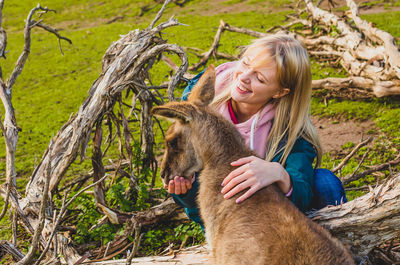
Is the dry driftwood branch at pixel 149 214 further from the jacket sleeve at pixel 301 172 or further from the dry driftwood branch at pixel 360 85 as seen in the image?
the dry driftwood branch at pixel 360 85

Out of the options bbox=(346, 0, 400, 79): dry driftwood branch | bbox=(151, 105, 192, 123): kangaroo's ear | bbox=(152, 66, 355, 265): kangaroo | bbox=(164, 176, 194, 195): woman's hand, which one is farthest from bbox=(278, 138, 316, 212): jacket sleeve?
bbox=(346, 0, 400, 79): dry driftwood branch

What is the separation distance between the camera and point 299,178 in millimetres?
3033

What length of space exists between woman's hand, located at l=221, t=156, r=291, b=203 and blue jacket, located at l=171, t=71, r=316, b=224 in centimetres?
14

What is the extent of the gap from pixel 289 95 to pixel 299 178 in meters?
0.83

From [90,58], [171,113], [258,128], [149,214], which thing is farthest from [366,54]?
[90,58]

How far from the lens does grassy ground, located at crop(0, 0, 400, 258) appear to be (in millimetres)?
6664

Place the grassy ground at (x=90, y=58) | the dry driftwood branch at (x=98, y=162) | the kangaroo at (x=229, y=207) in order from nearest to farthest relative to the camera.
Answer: the kangaroo at (x=229, y=207), the dry driftwood branch at (x=98, y=162), the grassy ground at (x=90, y=58)

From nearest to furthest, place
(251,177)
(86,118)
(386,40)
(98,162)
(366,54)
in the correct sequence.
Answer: (251,177) < (86,118) < (98,162) < (386,40) < (366,54)

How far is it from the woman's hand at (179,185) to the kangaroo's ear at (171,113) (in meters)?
0.52

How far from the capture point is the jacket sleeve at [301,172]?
9.75 feet

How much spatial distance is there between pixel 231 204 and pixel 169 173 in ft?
2.00

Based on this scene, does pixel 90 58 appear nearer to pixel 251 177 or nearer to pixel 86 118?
pixel 86 118

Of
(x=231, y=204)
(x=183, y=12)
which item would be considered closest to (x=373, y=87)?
(x=231, y=204)

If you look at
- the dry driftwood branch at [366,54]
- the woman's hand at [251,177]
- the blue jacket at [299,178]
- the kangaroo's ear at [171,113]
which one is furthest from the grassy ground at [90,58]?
the woman's hand at [251,177]
